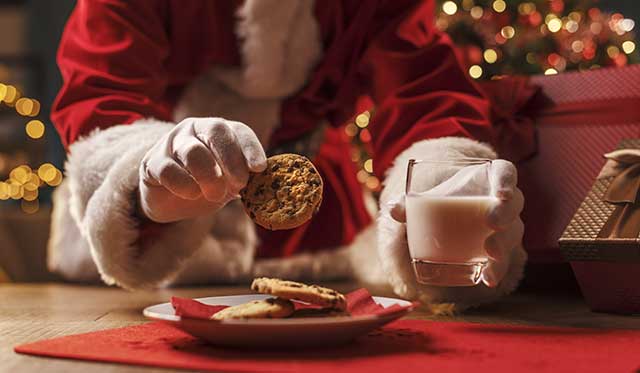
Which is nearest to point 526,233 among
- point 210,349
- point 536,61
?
point 210,349

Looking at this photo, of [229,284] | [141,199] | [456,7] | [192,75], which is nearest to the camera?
[141,199]

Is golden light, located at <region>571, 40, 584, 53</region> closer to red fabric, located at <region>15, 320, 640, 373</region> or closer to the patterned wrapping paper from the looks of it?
the patterned wrapping paper

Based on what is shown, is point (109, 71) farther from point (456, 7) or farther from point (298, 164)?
point (456, 7)

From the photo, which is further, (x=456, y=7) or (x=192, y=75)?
(x=456, y=7)

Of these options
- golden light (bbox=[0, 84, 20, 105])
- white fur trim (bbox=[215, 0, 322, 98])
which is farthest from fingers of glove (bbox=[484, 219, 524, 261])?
golden light (bbox=[0, 84, 20, 105])

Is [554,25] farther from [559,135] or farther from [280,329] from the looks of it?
[280,329]

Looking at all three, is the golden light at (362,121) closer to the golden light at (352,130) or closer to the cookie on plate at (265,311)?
the golden light at (352,130)

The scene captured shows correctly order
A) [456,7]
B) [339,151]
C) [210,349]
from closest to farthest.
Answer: [210,349], [339,151], [456,7]
